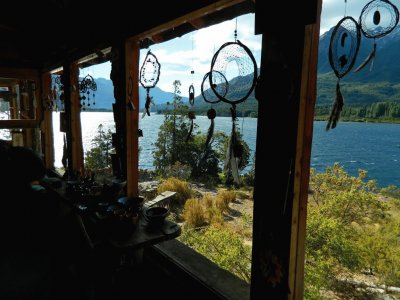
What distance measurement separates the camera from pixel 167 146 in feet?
70.0

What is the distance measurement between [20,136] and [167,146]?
15.2m

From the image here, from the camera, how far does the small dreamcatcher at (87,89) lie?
13.3 feet

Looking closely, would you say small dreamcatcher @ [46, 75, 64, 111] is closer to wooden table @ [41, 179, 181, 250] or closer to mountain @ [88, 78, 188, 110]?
mountain @ [88, 78, 188, 110]

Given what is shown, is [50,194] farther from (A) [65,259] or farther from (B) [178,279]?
(B) [178,279]

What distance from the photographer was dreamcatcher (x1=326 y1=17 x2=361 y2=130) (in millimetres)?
1212

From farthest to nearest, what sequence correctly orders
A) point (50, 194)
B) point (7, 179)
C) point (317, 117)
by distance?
point (50, 194) → point (7, 179) → point (317, 117)

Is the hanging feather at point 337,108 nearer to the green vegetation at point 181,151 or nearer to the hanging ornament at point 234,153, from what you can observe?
the hanging ornament at point 234,153

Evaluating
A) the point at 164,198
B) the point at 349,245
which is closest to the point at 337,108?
the point at 349,245

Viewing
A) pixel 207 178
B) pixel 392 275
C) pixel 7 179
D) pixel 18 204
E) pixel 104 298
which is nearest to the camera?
pixel 104 298

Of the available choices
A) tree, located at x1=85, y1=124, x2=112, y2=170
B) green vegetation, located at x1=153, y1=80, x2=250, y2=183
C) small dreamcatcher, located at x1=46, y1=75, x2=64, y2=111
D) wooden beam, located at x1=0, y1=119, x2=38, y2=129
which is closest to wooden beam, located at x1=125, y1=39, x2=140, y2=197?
small dreamcatcher, located at x1=46, y1=75, x2=64, y2=111

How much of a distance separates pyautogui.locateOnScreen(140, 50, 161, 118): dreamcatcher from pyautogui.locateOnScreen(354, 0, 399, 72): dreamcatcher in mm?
1946

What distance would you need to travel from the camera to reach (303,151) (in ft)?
4.15

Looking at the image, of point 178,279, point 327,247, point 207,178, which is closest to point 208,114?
point 178,279

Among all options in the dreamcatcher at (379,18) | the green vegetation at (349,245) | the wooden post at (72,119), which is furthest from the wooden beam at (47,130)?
the green vegetation at (349,245)
